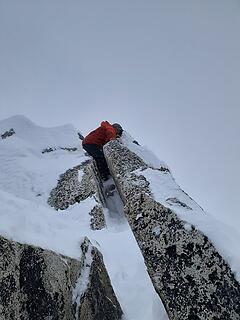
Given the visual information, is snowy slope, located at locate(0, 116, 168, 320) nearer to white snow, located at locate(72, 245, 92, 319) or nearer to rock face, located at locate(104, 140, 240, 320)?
white snow, located at locate(72, 245, 92, 319)

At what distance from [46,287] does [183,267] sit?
54.2 inches

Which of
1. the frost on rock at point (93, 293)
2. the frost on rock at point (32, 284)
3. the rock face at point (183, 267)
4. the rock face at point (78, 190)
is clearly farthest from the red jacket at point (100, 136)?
the frost on rock at point (32, 284)

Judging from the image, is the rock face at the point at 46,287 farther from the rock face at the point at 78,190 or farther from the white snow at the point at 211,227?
the rock face at the point at 78,190

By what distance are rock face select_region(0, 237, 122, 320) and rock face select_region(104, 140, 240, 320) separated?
0.96 meters

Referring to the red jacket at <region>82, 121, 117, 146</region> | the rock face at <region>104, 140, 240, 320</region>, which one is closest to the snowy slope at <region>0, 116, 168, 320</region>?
the rock face at <region>104, 140, 240, 320</region>

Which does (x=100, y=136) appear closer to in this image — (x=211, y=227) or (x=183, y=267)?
(x=211, y=227)

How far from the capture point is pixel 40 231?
4.12m

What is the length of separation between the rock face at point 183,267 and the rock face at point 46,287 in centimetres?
96

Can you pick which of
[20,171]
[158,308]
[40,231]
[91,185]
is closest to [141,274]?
[158,308]

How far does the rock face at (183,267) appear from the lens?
3104 millimetres

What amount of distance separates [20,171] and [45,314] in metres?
13.1

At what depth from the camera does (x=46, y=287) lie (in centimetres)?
338

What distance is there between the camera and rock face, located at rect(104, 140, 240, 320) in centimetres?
310

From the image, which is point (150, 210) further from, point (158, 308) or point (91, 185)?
point (91, 185)
